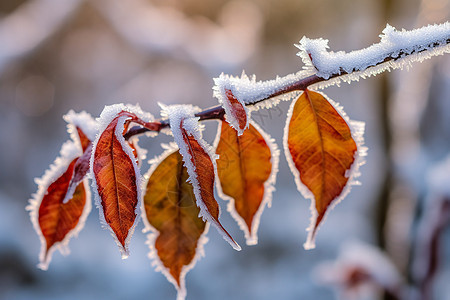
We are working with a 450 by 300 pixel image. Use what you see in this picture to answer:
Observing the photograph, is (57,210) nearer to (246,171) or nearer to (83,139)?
(83,139)

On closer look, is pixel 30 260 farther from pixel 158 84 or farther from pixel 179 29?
pixel 179 29

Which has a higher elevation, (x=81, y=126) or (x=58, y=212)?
(x=81, y=126)

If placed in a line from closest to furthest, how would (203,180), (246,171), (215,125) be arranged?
1. (203,180)
2. (246,171)
3. (215,125)

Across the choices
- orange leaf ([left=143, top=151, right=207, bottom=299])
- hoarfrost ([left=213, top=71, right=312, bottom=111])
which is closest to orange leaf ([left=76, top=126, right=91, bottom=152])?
orange leaf ([left=143, top=151, right=207, bottom=299])

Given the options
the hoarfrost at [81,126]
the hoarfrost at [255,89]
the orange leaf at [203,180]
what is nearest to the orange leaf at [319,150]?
the hoarfrost at [255,89]

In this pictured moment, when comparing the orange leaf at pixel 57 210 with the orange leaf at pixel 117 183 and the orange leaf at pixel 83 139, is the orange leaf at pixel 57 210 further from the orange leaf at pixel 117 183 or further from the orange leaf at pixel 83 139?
the orange leaf at pixel 117 183

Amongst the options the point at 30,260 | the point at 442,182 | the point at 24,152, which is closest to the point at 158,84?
the point at 24,152

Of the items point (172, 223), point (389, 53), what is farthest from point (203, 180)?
point (389, 53)
